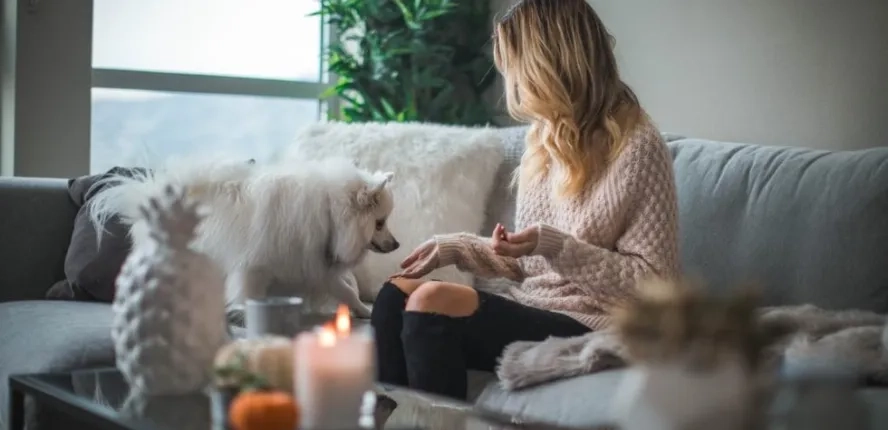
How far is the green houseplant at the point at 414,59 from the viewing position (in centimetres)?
412

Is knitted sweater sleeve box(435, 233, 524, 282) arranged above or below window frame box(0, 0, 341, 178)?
below

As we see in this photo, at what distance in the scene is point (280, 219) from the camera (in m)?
2.72

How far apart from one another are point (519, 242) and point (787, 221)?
621 millimetres

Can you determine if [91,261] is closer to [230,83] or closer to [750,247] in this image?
[230,83]

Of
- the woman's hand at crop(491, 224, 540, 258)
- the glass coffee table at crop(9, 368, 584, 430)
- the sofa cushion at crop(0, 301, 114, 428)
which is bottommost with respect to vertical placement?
the sofa cushion at crop(0, 301, 114, 428)

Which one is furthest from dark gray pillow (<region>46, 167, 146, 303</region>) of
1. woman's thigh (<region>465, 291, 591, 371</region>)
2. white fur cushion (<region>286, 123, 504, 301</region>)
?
woman's thigh (<region>465, 291, 591, 371</region>)

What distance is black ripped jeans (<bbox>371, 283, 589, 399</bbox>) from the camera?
214cm

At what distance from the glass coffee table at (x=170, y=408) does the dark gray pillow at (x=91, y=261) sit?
1.01m

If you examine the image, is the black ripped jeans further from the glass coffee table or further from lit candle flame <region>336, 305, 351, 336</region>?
lit candle flame <region>336, 305, 351, 336</region>

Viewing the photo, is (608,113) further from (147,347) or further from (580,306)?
(147,347)

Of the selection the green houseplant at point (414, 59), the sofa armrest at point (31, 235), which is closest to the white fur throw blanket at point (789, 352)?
the sofa armrest at point (31, 235)

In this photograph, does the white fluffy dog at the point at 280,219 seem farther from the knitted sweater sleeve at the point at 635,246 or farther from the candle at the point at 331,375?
the candle at the point at 331,375

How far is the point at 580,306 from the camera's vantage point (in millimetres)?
2375

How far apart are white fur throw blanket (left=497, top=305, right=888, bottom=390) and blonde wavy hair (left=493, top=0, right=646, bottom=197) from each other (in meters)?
0.41
